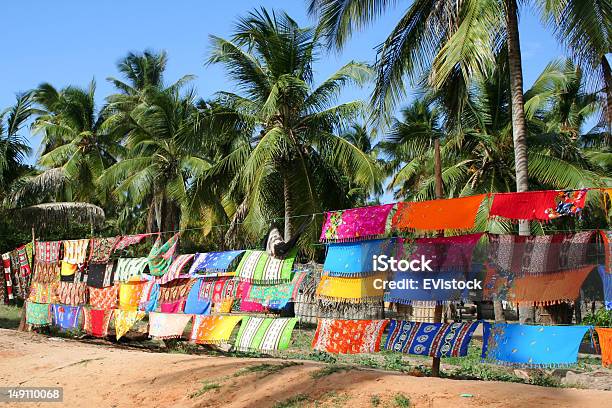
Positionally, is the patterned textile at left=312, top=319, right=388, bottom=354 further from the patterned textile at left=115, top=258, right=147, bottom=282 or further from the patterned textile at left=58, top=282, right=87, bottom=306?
the patterned textile at left=58, top=282, right=87, bottom=306

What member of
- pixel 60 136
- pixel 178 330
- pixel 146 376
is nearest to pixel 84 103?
pixel 60 136

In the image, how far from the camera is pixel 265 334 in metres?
9.66

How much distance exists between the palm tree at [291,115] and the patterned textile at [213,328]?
438 cm

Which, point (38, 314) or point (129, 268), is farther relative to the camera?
point (38, 314)

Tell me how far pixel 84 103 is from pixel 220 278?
18009 mm

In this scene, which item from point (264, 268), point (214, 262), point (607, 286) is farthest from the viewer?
point (214, 262)

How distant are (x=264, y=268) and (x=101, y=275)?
515cm

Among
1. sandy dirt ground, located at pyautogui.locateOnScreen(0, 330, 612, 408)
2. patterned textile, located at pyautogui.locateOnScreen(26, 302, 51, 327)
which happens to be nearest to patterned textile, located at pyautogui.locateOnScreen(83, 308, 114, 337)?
sandy dirt ground, located at pyautogui.locateOnScreen(0, 330, 612, 408)

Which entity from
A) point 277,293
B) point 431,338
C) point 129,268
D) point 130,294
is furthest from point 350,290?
point 129,268

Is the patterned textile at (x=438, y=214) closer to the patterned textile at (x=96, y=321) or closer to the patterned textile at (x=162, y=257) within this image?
the patterned textile at (x=162, y=257)

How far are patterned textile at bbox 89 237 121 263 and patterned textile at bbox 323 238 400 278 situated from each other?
6.31 meters

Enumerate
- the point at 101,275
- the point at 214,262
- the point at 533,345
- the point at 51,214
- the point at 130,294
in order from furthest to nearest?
the point at 51,214, the point at 101,275, the point at 130,294, the point at 214,262, the point at 533,345

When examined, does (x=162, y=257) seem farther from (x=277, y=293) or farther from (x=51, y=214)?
(x=51, y=214)

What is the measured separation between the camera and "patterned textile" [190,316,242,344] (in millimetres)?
10492
